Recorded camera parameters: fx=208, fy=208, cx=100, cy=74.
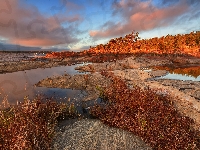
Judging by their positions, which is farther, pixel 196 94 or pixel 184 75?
pixel 184 75

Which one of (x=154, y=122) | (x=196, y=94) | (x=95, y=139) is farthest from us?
(x=196, y=94)

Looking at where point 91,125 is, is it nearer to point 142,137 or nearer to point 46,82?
point 142,137

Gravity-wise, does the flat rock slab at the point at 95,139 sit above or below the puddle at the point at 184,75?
above

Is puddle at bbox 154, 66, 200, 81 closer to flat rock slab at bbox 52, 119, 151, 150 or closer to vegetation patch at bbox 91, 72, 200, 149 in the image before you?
vegetation patch at bbox 91, 72, 200, 149

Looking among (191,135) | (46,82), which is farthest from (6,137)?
(46,82)

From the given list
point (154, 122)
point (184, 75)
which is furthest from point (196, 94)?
point (184, 75)

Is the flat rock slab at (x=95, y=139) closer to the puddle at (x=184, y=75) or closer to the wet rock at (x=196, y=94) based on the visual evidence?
the wet rock at (x=196, y=94)

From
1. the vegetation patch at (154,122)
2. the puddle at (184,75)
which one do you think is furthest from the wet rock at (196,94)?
the puddle at (184,75)

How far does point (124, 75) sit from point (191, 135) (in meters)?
14.3

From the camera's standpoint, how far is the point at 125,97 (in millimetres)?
11062

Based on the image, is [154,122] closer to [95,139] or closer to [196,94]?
[95,139]

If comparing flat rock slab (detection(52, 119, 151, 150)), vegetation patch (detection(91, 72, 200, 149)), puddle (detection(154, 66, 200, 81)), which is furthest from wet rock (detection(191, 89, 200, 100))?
flat rock slab (detection(52, 119, 151, 150))

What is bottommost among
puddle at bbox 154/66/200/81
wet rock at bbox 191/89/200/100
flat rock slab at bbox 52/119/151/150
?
puddle at bbox 154/66/200/81

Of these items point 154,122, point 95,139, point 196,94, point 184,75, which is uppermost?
point 154,122
